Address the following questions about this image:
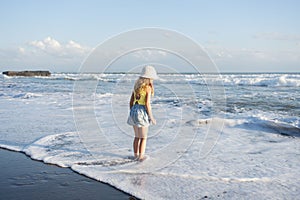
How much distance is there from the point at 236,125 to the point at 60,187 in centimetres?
578

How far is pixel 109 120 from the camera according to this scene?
9312 millimetres

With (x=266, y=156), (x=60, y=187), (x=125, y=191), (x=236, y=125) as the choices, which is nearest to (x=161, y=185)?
(x=125, y=191)

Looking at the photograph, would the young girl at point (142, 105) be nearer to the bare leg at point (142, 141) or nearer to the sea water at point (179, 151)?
the bare leg at point (142, 141)

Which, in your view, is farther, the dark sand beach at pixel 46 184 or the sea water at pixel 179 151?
the sea water at pixel 179 151

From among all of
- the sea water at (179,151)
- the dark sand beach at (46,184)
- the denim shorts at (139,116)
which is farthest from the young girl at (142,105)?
the dark sand beach at (46,184)

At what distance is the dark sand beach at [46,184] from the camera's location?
3.67m

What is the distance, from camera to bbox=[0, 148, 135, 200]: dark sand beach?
367 cm

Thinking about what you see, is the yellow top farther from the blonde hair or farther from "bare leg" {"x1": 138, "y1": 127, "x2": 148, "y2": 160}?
"bare leg" {"x1": 138, "y1": 127, "x2": 148, "y2": 160}

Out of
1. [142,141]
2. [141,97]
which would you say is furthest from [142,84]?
[142,141]

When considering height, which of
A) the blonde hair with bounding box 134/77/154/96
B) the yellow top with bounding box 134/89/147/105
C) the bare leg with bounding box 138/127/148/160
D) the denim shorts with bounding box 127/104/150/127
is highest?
the blonde hair with bounding box 134/77/154/96

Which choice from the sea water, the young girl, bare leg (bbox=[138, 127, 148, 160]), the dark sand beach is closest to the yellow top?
the young girl

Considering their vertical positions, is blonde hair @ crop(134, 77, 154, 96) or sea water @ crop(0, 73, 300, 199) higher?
blonde hair @ crop(134, 77, 154, 96)

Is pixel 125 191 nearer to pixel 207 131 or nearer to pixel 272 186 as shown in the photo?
pixel 272 186

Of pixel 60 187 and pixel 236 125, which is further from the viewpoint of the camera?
pixel 236 125
